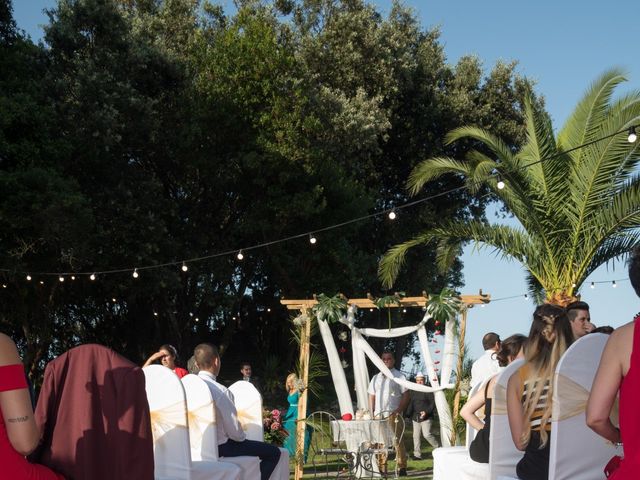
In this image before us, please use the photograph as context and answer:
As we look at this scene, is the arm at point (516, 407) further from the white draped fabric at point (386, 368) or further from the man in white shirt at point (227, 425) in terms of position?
the white draped fabric at point (386, 368)

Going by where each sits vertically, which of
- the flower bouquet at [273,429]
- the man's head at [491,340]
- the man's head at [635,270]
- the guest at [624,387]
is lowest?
the guest at [624,387]

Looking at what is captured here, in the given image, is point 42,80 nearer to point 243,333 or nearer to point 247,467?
point 243,333

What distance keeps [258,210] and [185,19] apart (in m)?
7.10

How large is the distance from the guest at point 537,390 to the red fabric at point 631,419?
230 cm

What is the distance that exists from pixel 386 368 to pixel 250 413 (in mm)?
6170

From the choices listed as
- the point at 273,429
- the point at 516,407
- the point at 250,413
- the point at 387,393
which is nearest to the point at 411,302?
the point at 387,393

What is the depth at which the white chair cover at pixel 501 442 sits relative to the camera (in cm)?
612

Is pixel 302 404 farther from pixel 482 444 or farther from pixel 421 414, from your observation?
pixel 482 444

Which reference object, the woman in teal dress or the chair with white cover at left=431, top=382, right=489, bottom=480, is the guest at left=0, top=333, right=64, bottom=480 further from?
the woman in teal dress

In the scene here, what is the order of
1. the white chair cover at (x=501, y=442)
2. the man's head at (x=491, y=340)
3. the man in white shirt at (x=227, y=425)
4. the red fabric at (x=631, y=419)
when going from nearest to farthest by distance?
the red fabric at (x=631, y=419) → the white chair cover at (x=501, y=442) → the man in white shirt at (x=227, y=425) → the man's head at (x=491, y=340)

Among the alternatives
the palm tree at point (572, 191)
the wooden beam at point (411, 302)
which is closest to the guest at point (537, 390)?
the wooden beam at point (411, 302)

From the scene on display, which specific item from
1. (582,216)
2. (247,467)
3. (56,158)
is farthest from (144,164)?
(247,467)

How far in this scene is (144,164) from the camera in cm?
2962

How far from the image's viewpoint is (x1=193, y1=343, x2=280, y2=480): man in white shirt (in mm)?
8523
